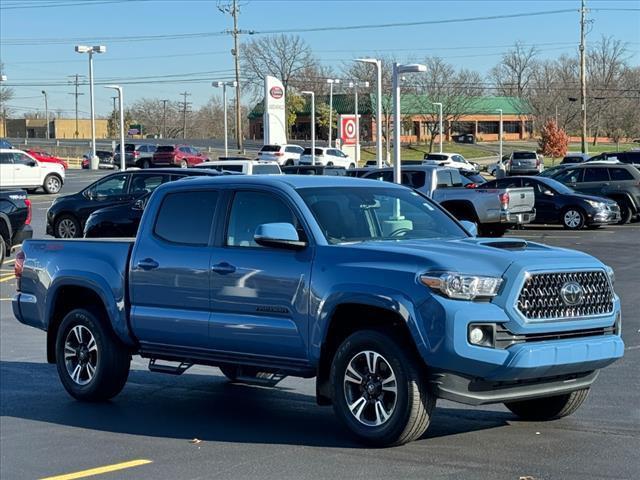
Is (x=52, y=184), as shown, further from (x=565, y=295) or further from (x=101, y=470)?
(x=565, y=295)

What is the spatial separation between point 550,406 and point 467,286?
1.80 meters

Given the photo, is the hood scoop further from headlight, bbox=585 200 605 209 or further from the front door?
headlight, bbox=585 200 605 209

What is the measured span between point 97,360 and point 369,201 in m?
2.93

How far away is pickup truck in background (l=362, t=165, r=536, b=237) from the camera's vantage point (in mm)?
25156

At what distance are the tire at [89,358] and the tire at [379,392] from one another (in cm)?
260

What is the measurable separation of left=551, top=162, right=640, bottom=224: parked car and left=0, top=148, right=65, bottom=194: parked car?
22.7 m

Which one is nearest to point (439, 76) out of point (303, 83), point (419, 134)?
point (419, 134)

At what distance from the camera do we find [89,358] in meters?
9.14

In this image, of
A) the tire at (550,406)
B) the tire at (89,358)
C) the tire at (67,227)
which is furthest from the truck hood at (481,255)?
the tire at (67,227)

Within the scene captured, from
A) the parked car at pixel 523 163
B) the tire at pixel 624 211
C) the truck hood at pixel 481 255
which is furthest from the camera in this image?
the parked car at pixel 523 163

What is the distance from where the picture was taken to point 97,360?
900 centimetres

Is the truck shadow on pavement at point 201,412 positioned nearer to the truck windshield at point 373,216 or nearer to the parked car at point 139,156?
the truck windshield at point 373,216

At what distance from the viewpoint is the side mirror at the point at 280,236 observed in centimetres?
732

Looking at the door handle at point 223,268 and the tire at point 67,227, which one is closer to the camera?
A: the door handle at point 223,268
